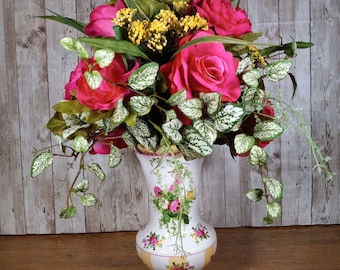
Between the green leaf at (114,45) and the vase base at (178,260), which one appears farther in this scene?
the vase base at (178,260)

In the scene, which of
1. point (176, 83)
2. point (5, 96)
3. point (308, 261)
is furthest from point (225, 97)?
point (5, 96)

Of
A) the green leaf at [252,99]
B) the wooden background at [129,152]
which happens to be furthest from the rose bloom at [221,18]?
the wooden background at [129,152]

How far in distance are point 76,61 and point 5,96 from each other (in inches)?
8.2

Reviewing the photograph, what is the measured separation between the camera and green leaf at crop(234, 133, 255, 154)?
2.90ft

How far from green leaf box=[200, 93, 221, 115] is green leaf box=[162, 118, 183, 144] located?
0.18ft

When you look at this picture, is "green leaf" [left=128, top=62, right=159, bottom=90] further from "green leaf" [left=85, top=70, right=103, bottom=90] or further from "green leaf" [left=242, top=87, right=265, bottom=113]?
Answer: "green leaf" [left=242, top=87, right=265, bottom=113]

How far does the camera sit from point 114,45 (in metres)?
0.85

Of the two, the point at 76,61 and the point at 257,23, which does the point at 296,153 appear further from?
the point at 76,61

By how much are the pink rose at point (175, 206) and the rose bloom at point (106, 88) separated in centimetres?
23

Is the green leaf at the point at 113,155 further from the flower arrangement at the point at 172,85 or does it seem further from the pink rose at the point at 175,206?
the pink rose at the point at 175,206

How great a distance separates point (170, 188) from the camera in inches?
39.4

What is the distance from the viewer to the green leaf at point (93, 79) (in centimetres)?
81

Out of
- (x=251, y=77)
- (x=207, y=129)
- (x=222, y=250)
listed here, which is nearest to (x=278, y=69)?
(x=251, y=77)

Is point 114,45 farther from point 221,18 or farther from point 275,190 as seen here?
point 275,190
